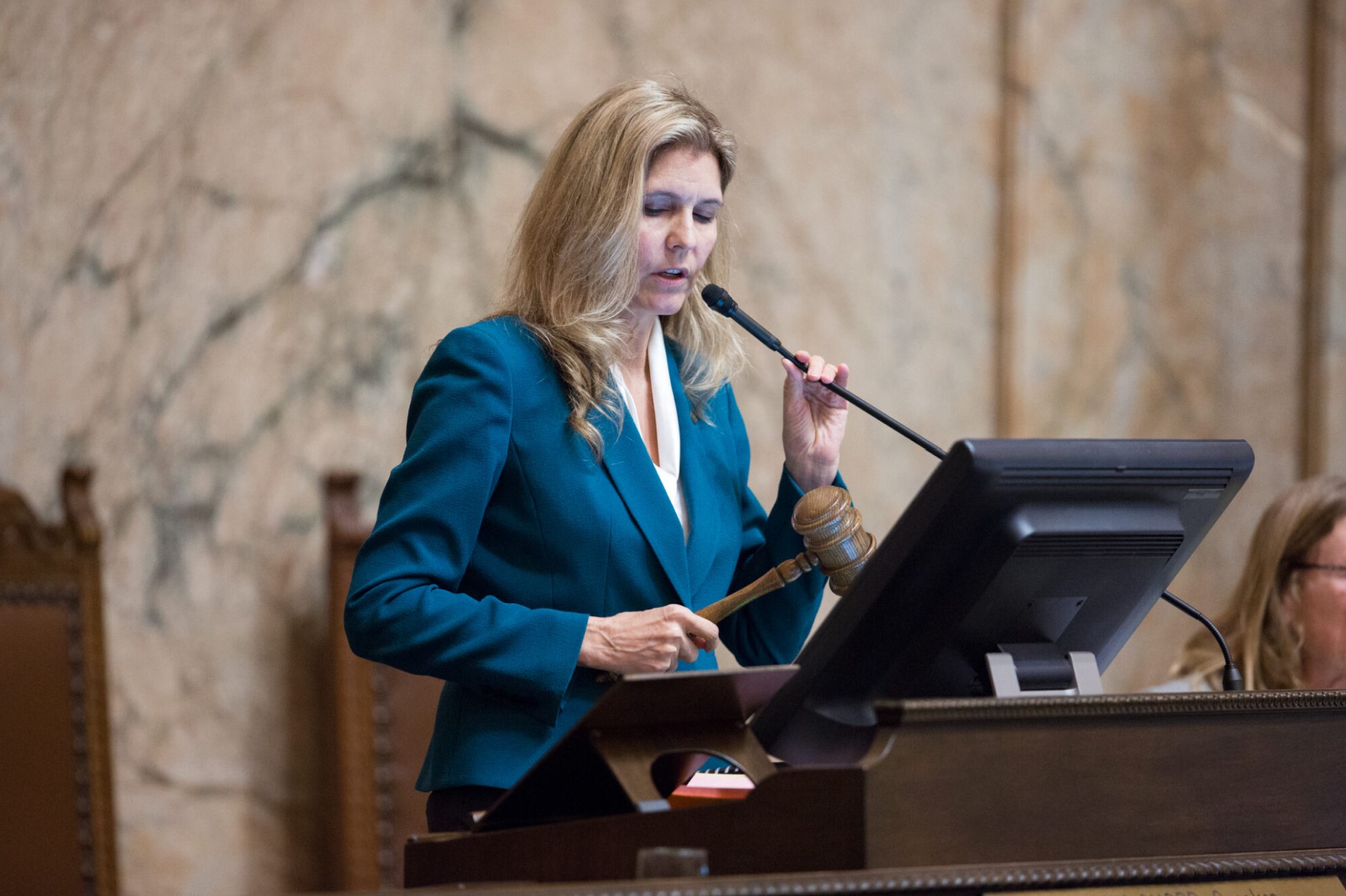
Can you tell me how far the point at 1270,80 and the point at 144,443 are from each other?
11.5 feet

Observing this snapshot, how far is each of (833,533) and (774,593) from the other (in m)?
0.35

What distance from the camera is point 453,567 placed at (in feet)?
5.87

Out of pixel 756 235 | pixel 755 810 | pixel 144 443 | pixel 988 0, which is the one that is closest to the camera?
pixel 755 810

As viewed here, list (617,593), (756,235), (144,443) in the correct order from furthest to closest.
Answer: (756,235) < (144,443) < (617,593)

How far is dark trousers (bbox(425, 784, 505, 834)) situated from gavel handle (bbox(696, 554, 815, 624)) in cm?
33

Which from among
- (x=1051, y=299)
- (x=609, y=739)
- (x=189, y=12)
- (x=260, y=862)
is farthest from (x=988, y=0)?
(x=609, y=739)

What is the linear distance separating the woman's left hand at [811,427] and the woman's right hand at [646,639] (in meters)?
0.44

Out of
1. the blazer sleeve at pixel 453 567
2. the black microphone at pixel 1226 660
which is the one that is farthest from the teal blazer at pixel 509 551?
the black microphone at pixel 1226 660

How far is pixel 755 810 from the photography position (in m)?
1.30

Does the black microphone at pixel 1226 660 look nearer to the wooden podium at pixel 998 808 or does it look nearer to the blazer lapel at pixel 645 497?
the wooden podium at pixel 998 808

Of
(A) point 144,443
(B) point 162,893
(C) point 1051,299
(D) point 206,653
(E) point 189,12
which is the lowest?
(B) point 162,893

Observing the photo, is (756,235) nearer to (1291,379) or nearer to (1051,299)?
(1051,299)

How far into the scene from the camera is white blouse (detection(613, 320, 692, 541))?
6.59 ft

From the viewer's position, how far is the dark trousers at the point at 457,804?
1.79m
